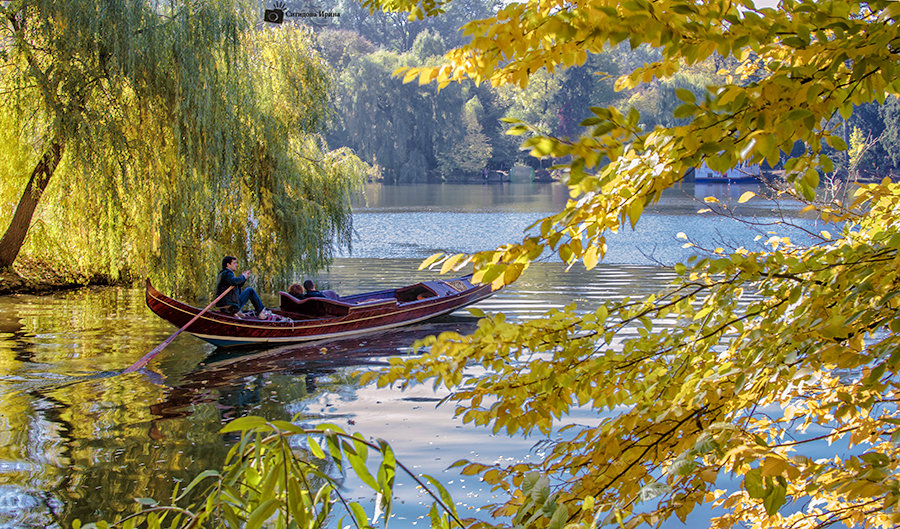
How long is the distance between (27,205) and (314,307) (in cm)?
573

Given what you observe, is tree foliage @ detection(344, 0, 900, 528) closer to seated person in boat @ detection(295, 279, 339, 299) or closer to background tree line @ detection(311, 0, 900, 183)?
seated person in boat @ detection(295, 279, 339, 299)

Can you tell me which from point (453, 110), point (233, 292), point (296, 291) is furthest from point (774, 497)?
point (453, 110)

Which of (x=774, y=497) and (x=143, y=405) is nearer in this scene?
(x=774, y=497)

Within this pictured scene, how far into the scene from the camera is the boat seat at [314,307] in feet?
41.3

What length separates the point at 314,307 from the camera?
41.7ft

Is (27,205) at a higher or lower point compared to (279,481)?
higher

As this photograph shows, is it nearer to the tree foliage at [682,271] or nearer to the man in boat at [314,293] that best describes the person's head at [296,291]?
the man in boat at [314,293]

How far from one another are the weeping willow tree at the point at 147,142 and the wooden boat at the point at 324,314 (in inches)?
80.9

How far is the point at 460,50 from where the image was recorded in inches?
102

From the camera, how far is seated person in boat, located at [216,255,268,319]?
1181 cm

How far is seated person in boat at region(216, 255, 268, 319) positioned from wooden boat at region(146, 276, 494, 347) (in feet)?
0.92

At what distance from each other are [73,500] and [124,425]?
6.00ft

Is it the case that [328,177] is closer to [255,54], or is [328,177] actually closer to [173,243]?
[255,54]

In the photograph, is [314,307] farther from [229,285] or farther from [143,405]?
[143,405]
